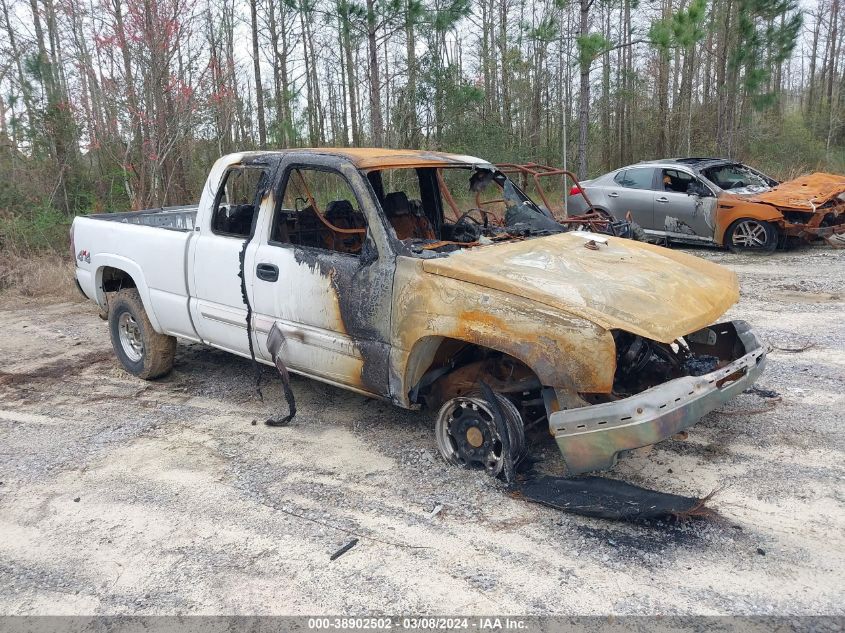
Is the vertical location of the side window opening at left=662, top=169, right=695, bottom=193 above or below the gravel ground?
above

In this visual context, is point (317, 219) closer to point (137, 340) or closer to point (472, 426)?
point (137, 340)

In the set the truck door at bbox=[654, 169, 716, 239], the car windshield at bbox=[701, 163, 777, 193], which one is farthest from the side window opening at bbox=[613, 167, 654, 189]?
the car windshield at bbox=[701, 163, 777, 193]

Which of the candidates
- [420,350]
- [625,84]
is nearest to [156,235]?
[420,350]

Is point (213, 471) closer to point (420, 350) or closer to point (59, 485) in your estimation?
point (59, 485)

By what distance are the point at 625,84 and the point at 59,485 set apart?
2132cm

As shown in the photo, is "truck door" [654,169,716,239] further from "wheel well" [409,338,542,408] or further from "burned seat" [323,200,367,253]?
"wheel well" [409,338,542,408]

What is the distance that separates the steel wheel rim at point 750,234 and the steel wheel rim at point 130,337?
29.5 feet

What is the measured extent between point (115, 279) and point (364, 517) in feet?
12.8

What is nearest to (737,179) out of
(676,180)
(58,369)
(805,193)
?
(676,180)

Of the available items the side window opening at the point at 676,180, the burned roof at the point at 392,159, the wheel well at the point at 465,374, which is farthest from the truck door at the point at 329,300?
the side window opening at the point at 676,180

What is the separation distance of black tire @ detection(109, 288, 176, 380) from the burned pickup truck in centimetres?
6

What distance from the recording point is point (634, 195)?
11.5 meters

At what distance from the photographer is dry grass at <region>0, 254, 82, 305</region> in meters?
9.52

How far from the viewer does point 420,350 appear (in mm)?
3873
